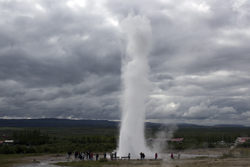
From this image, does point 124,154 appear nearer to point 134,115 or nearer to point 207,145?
point 134,115

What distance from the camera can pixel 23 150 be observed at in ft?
171

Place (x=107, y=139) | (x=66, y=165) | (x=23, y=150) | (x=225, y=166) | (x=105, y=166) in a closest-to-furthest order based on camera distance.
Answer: (x=225, y=166) < (x=105, y=166) < (x=66, y=165) < (x=23, y=150) < (x=107, y=139)

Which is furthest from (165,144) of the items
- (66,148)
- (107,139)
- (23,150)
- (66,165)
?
(66,165)

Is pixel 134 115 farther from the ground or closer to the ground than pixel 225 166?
farther from the ground

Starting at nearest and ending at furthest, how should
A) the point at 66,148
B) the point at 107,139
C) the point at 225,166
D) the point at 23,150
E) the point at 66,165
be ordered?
the point at 225,166 < the point at 66,165 < the point at 23,150 < the point at 66,148 < the point at 107,139

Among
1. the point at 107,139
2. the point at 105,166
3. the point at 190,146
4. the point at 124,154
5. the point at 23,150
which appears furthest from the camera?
the point at 107,139

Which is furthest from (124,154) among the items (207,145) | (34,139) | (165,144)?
(34,139)

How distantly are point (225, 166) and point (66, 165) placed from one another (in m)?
17.7

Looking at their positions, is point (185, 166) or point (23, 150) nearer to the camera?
point (185, 166)

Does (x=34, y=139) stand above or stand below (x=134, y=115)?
below

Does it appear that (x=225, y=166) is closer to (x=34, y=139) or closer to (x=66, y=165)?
(x=66, y=165)

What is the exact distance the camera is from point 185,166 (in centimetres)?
2750

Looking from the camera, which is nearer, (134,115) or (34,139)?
(134,115)

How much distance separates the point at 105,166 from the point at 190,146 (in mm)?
39624
